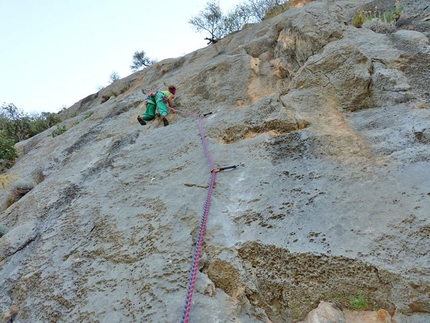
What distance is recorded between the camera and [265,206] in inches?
134

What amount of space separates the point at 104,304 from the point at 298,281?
186 cm

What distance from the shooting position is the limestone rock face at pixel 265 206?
8.75ft

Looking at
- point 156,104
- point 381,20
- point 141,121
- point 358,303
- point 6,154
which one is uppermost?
point 6,154

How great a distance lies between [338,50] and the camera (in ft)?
16.5

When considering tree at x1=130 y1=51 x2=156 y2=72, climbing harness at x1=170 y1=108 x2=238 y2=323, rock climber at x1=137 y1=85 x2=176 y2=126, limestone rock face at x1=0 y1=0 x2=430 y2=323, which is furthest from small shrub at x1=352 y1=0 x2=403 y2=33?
tree at x1=130 y1=51 x2=156 y2=72

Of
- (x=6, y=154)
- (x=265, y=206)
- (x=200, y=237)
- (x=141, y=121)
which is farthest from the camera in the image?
(x=6, y=154)

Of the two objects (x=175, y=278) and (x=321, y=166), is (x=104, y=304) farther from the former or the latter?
(x=321, y=166)

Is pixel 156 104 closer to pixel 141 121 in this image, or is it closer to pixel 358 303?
pixel 141 121

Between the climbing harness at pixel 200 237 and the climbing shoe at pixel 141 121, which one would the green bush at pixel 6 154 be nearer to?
the climbing shoe at pixel 141 121

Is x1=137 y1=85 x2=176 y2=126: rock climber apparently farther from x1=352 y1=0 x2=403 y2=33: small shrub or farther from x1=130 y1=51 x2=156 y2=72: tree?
x1=130 y1=51 x2=156 y2=72: tree

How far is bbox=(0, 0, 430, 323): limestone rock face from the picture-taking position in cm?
267

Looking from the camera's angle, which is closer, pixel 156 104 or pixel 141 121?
pixel 141 121

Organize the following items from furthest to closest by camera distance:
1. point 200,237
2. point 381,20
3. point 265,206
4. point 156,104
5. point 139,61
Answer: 1. point 139,61
2. point 156,104
3. point 381,20
4. point 265,206
5. point 200,237

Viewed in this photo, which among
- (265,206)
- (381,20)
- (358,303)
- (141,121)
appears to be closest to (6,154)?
(141,121)
